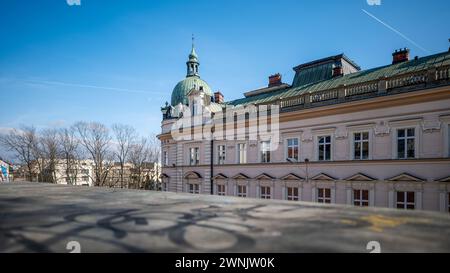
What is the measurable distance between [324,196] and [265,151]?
5.67 meters

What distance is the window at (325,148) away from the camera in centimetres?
1720

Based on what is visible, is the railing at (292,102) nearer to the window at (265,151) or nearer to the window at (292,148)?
the window at (292,148)

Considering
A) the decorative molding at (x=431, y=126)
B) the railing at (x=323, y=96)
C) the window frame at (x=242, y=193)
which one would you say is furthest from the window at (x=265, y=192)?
the decorative molding at (x=431, y=126)

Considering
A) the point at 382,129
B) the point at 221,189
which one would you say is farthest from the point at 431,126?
the point at 221,189

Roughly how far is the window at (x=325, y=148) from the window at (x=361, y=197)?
9.20ft

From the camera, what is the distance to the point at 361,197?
1548 cm

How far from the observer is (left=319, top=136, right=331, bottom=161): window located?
1720 cm

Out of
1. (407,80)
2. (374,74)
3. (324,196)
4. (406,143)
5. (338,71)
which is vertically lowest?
(324,196)

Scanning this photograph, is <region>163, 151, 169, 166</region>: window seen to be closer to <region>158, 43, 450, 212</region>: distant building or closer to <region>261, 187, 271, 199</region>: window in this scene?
<region>158, 43, 450, 212</region>: distant building

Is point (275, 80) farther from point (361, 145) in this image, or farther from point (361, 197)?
point (361, 197)

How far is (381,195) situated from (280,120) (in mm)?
8394

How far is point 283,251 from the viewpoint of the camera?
7.46 feet
